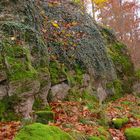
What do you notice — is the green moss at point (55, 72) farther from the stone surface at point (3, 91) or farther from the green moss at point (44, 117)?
the stone surface at point (3, 91)

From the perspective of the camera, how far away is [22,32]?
23.5ft

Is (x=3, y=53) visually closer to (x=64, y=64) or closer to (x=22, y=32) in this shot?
(x=22, y=32)

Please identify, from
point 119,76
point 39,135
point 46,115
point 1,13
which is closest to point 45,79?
point 46,115

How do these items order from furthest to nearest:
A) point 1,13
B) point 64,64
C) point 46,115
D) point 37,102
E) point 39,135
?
1. point 64,64
2. point 1,13
3. point 37,102
4. point 46,115
5. point 39,135

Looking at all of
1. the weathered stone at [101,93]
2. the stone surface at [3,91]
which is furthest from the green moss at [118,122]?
the weathered stone at [101,93]

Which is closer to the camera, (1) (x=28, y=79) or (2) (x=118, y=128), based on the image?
(1) (x=28, y=79)

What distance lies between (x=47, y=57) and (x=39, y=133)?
12.2 feet

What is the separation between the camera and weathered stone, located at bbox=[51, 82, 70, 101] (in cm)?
794

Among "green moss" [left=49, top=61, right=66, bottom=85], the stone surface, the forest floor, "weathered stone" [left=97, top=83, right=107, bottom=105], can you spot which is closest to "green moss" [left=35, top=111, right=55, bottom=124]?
the forest floor

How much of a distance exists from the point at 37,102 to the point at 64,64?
7.52 feet

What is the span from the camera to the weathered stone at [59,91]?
7.94 metres

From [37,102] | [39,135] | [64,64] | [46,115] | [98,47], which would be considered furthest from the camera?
[98,47]

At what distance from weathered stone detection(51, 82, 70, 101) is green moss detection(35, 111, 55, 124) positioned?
5.61ft

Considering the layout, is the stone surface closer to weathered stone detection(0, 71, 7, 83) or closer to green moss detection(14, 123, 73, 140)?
weathered stone detection(0, 71, 7, 83)
